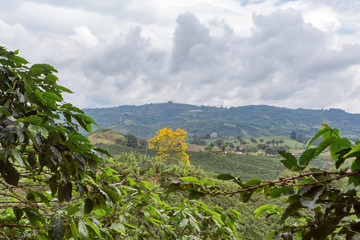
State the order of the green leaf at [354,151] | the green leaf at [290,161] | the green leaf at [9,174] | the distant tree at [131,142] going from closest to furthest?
the green leaf at [354,151]
the green leaf at [290,161]
the green leaf at [9,174]
the distant tree at [131,142]

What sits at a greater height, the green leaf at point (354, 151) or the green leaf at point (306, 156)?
the green leaf at point (354, 151)

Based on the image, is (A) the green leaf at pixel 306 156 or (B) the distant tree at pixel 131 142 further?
(B) the distant tree at pixel 131 142

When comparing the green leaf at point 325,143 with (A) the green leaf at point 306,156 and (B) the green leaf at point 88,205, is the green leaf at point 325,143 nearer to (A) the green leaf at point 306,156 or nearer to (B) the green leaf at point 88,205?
(A) the green leaf at point 306,156

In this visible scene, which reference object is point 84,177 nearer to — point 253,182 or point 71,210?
point 71,210

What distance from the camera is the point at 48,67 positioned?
57.6 inches

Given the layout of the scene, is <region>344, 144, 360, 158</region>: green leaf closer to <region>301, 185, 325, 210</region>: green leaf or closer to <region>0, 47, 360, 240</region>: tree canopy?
<region>0, 47, 360, 240</region>: tree canopy

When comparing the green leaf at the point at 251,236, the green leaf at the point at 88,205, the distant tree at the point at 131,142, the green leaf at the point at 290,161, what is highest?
the green leaf at the point at 290,161

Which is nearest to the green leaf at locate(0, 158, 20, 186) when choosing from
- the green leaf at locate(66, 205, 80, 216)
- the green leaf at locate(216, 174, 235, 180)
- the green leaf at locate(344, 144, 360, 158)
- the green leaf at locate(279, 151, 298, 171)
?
the green leaf at locate(66, 205, 80, 216)

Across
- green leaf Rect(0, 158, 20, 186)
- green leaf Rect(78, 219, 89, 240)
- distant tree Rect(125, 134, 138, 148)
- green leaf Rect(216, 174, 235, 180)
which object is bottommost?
distant tree Rect(125, 134, 138, 148)

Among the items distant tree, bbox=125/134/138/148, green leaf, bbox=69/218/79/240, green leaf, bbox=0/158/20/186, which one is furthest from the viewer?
distant tree, bbox=125/134/138/148

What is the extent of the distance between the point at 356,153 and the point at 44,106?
131cm

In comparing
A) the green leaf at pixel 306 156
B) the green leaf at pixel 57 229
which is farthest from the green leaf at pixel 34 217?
the green leaf at pixel 306 156

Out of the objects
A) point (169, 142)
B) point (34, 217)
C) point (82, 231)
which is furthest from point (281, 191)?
point (169, 142)

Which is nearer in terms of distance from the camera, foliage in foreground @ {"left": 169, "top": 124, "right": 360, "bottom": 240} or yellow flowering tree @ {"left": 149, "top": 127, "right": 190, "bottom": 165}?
foliage in foreground @ {"left": 169, "top": 124, "right": 360, "bottom": 240}
